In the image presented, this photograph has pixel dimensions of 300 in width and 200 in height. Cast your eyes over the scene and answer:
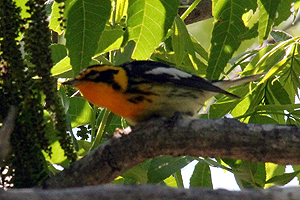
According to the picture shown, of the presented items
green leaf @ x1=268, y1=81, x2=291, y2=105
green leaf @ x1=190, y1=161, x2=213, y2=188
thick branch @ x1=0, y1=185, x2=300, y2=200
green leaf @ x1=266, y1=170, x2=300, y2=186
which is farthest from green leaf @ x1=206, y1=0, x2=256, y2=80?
thick branch @ x1=0, y1=185, x2=300, y2=200

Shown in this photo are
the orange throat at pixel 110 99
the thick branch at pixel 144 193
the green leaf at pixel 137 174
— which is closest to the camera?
the thick branch at pixel 144 193

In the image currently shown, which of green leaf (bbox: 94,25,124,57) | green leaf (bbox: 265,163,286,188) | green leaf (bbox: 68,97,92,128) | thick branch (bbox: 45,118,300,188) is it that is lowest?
green leaf (bbox: 265,163,286,188)

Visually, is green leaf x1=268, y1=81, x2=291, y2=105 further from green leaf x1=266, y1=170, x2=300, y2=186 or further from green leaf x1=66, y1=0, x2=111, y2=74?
green leaf x1=66, y1=0, x2=111, y2=74

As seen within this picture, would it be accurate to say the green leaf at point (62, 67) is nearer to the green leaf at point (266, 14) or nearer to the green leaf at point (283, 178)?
the green leaf at point (266, 14)

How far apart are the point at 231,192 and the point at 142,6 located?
1.95 m

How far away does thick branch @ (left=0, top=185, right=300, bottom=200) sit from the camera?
1610 millimetres

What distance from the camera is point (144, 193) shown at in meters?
1.69

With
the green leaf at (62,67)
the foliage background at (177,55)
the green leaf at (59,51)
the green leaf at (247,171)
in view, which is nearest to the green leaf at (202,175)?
the foliage background at (177,55)

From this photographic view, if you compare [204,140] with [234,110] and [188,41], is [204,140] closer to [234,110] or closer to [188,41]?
[188,41]

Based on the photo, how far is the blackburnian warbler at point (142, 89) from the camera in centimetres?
372

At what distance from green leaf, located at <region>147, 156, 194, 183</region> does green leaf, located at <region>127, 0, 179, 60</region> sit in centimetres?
90

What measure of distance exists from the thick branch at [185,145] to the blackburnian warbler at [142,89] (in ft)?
2.33

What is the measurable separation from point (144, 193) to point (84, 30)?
1.73 meters

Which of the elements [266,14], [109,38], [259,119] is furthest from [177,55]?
[259,119]
